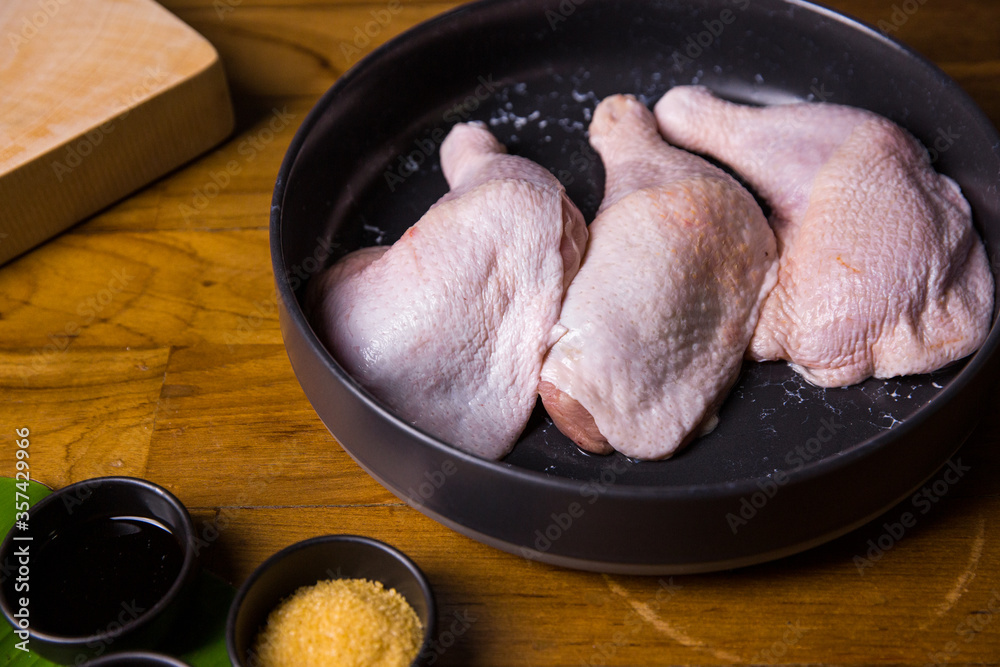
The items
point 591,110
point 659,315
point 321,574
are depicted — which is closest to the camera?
point 321,574

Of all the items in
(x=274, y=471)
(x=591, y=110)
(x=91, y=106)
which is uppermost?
(x=591, y=110)

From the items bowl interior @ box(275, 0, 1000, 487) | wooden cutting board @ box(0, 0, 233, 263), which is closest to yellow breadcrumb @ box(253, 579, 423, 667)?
bowl interior @ box(275, 0, 1000, 487)

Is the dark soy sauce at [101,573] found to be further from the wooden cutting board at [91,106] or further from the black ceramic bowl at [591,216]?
the wooden cutting board at [91,106]

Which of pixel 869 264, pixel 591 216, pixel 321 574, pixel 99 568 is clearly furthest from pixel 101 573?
pixel 869 264

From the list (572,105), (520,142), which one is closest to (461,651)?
(520,142)

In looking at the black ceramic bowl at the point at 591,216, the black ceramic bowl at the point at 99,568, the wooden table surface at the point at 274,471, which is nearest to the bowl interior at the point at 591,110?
the black ceramic bowl at the point at 591,216

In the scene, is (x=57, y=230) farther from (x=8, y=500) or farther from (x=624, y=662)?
(x=624, y=662)

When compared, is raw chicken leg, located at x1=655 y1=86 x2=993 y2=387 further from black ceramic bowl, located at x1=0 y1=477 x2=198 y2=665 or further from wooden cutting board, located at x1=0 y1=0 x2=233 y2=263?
wooden cutting board, located at x1=0 y1=0 x2=233 y2=263

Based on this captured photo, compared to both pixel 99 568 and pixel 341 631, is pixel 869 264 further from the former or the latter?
pixel 99 568
